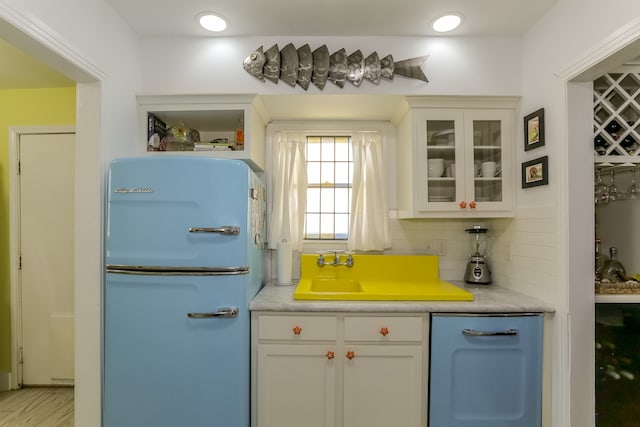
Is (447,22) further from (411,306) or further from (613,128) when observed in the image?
(411,306)

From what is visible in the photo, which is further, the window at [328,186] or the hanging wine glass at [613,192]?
the window at [328,186]

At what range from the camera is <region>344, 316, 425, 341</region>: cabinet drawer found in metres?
1.70

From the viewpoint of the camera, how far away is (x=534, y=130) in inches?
72.2

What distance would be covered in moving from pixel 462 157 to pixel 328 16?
3.89 feet

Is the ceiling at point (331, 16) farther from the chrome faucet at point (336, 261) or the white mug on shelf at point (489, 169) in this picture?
the chrome faucet at point (336, 261)

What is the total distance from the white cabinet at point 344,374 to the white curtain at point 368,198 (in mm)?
756

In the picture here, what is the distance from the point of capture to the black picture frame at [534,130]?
1.77 meters

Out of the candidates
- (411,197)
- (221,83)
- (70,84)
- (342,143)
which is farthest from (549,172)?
(70,84)

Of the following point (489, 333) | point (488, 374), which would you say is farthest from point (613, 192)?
point (488, 374)

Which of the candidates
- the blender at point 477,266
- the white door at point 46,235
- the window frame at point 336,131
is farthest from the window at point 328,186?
the white door at point 46,235

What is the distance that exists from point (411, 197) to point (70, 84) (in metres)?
2.86

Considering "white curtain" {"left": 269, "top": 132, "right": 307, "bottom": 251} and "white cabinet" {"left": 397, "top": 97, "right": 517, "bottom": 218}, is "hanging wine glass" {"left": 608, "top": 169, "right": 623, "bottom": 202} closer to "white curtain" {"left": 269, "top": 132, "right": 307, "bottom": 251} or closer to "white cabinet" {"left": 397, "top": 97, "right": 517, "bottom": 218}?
"white cabinet" {"left": 397, "top": 97, "right": 517, "bottom": 218}

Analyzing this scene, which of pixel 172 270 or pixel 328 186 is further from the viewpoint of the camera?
pixel 328 186

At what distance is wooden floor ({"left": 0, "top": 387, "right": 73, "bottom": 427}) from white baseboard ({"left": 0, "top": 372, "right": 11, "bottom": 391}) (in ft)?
0.12
